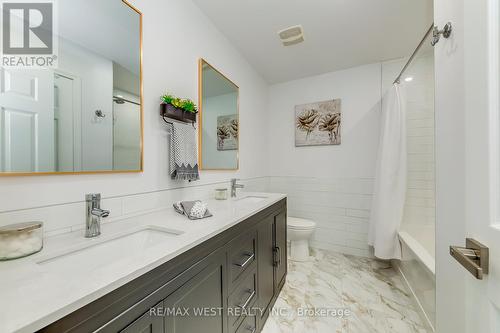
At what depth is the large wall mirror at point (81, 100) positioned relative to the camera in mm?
714

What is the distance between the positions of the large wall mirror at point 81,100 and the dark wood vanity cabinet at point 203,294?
0.63 metres

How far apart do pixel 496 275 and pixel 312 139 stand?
2.34 metres

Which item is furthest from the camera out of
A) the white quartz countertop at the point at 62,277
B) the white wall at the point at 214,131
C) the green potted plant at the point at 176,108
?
the white wall at the point at 214,131

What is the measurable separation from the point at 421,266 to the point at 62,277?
2.04 metres

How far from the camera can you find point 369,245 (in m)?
2.30

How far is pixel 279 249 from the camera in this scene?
165 centimetres

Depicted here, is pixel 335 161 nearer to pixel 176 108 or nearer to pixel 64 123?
pixel 176 108

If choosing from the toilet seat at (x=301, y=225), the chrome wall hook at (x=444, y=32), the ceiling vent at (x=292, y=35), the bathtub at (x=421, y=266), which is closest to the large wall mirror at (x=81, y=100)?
the ceiling vent at (x=292, y=35)

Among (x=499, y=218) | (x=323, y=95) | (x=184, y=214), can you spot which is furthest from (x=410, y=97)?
(x=184, y=214)

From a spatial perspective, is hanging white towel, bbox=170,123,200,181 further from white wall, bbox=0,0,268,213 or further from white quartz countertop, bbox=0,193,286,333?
white quartz countertop, bbox=0,193,286,333

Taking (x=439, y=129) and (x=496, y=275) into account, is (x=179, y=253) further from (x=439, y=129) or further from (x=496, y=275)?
(x=439, y=129)

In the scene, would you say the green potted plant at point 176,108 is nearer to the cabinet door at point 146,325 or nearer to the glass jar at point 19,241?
the glass jar at point 19,241

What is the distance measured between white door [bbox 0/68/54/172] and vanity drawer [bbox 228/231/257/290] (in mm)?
856

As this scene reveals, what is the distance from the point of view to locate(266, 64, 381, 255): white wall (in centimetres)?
240
